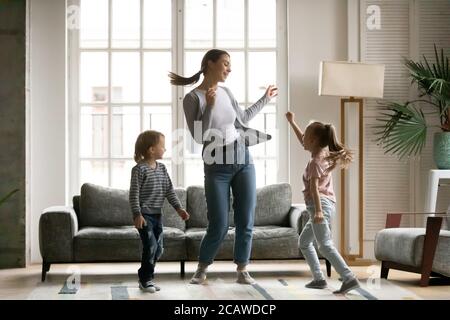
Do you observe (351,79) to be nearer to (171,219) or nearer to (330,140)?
(171,219)

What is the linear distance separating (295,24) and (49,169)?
7.52 ft

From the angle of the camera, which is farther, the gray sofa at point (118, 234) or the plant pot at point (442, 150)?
the plant pot at point (442, 150)

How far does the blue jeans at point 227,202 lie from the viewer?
4.86 m

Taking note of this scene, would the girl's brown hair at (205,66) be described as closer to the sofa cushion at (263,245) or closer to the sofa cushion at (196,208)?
the sofa cushion at (263,245)

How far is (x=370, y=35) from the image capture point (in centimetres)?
702

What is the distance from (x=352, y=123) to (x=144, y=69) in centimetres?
173

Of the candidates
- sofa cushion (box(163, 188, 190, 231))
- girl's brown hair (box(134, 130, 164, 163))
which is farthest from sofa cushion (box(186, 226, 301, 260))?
girl's brown hair (box(134, 130, 164, 163))

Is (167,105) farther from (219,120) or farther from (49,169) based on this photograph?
(219,120)

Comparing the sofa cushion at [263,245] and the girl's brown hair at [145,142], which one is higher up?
the girl's brown hair at [145,142]

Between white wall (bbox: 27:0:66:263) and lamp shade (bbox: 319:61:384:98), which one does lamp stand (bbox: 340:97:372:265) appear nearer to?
lamp shade (bbox: 319:61:384:98)

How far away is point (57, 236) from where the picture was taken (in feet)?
18.1

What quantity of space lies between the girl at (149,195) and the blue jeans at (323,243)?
678 millimetres

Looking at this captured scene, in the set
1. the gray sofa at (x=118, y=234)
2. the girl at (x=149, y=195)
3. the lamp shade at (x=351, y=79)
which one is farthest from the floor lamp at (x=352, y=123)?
the girl at (x=149, y=195)

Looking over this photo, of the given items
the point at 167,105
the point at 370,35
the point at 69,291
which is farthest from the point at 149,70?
the point at 69,291
